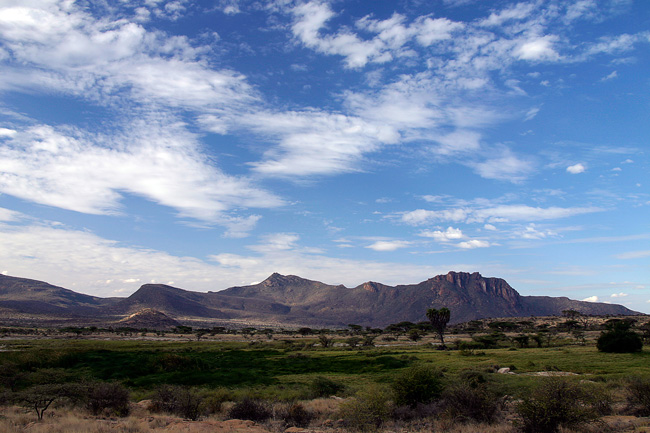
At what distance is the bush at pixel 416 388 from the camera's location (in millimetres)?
17156

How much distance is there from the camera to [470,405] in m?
14.9

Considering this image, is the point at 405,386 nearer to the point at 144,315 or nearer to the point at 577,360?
the point at 577,360

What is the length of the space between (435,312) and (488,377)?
41871mm

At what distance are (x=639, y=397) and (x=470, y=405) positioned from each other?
704 cm

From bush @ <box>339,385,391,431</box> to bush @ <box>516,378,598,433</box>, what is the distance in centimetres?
507

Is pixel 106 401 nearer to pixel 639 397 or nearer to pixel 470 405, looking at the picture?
pixel 470 405

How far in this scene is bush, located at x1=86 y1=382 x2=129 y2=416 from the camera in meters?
17.1

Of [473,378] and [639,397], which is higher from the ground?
[639,397]

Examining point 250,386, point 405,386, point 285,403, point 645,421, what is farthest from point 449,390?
point 250,386

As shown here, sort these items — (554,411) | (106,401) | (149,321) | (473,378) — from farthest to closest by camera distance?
1. (149,321)
2. (473,378)
3. (106,401)
4. (554,411)

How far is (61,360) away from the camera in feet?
108

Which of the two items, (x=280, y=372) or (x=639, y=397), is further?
(x=280, y=372)

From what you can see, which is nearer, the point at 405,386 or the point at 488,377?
the point at 405,386

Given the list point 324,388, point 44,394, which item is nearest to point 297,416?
point 324,388
